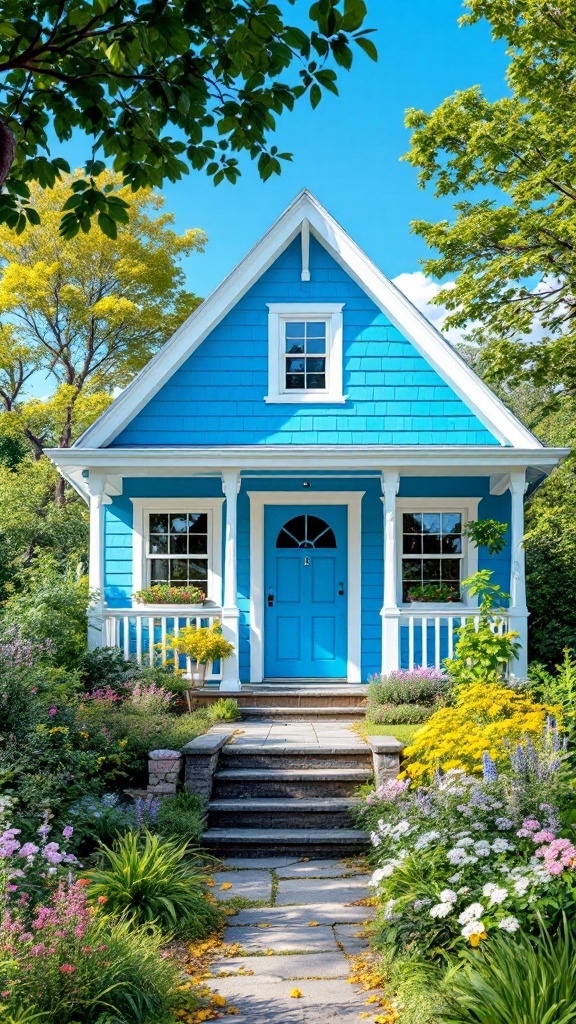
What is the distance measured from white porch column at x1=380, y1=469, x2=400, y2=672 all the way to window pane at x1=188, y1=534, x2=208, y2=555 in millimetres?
2620

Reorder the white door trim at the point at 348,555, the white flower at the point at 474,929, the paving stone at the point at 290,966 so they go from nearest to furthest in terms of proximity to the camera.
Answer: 1. the white flower at the point at 474,929
2. the paving stone at the point at 290,966
3. the white door trim at the point at 348,555

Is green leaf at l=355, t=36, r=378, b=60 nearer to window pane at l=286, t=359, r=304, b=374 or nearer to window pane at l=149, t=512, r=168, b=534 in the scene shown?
window pane at l=286, t=359, r=304, b=374

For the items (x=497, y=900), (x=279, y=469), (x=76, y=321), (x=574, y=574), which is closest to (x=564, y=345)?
(x=574, y=574)

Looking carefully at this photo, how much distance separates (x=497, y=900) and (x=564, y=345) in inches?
388

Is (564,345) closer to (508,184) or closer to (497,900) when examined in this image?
(508,184)

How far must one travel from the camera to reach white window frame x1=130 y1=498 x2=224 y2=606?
11.6 meters

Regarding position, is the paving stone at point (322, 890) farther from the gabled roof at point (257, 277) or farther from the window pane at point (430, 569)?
the gabled roof at point (257, 277)

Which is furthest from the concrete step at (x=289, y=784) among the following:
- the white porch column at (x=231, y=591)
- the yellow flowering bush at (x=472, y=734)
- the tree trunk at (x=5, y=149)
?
the tree trunk at (x=5, y=149)

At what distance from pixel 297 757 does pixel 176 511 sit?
478cm

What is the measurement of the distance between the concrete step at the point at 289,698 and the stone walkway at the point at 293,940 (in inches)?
138

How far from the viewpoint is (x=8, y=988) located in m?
3.30

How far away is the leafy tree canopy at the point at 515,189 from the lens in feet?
38.1

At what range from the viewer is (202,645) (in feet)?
32.4

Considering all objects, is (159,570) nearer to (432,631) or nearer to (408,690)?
(432,631)
